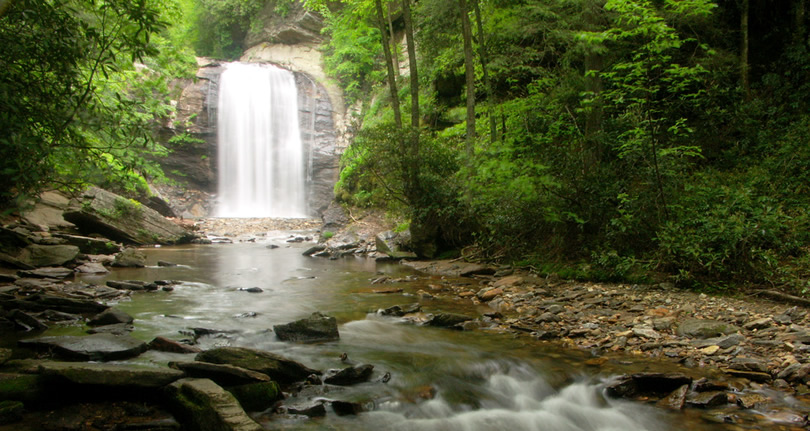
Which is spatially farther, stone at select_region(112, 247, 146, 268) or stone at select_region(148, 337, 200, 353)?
stone at select_region(112, 247, 146, 268)

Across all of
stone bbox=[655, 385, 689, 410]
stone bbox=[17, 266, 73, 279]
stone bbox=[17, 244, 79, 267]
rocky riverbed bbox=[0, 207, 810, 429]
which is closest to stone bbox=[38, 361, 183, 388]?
rocky riverbed bbox=[0, 207, 810, 429]

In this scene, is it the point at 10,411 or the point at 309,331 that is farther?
the point at 309,331

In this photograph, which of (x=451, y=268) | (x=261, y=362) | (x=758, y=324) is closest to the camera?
(x=261, y=362)

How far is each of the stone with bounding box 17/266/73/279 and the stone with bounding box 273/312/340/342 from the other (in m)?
5.47

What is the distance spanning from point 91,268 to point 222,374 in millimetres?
7794

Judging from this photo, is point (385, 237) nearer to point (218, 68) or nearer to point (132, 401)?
point (132, 401)

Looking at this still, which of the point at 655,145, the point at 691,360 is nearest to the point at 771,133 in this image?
the point at 655,145

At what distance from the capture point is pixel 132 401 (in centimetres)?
371

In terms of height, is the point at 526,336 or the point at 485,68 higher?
the point at 485,68

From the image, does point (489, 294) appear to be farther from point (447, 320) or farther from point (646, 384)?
point (646, 384)

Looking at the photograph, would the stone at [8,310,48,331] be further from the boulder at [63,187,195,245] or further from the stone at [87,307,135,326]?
the boulder at [63,187,195,245]

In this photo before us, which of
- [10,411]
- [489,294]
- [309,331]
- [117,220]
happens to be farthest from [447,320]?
[117,220]

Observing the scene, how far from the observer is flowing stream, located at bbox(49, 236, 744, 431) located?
4.28 m

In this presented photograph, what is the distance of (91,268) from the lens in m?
9.95
